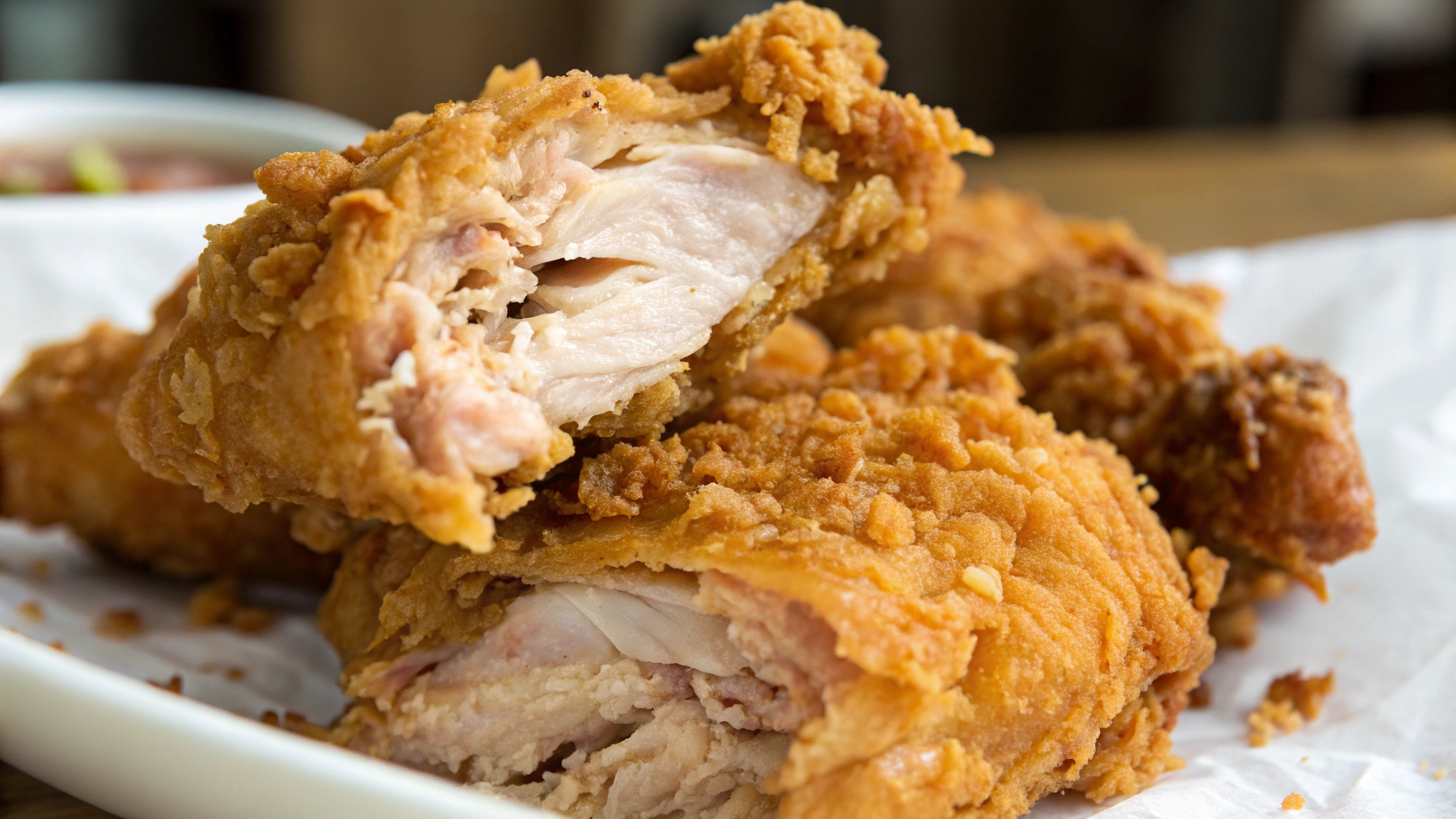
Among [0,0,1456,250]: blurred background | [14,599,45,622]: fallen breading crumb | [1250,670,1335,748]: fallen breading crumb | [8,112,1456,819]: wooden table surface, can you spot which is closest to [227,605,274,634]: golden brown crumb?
[14,599,45,622]: fallen breading crumb

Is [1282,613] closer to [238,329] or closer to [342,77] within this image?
[238,329]

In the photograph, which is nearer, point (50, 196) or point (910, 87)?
point (50, 196)

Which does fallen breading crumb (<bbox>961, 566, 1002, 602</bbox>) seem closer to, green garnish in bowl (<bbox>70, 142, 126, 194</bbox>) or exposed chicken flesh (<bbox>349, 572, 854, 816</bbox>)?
exposed chicken flesh (<bbox>349, 572, 854, 816</bbox>)

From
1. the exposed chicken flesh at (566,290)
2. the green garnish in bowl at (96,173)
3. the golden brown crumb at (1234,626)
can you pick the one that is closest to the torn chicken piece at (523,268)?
the exposed chicken flesh at (566,290)

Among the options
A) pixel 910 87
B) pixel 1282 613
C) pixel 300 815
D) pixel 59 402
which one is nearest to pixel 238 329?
pixel 300 815

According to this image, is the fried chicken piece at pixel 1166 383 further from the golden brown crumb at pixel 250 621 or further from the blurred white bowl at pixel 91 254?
the blurred white bowl at pixel 91 254

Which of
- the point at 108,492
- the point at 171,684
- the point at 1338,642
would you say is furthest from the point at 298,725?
the point at 1338,642
